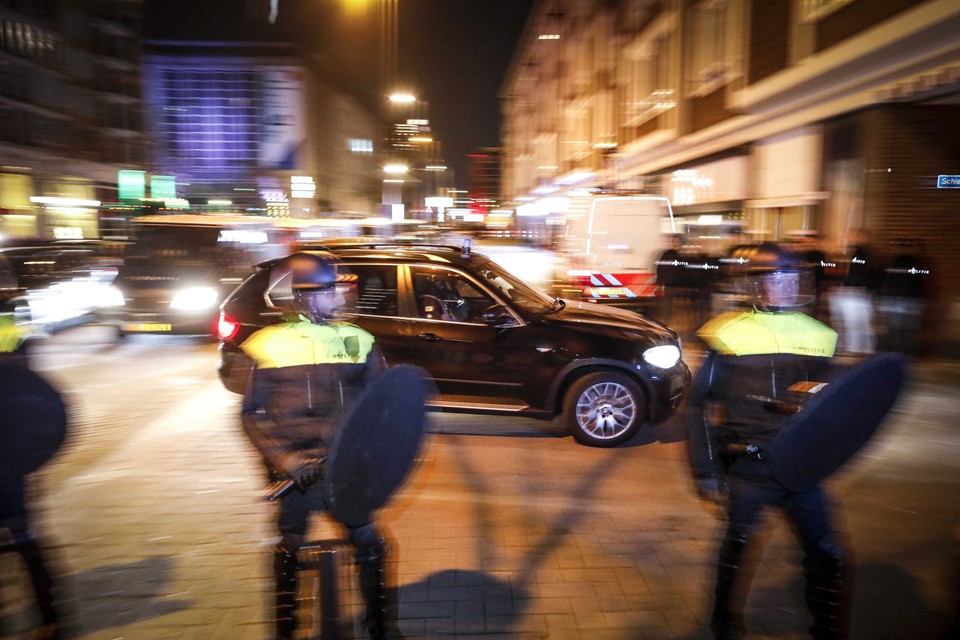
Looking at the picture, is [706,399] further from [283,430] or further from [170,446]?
[170,446]

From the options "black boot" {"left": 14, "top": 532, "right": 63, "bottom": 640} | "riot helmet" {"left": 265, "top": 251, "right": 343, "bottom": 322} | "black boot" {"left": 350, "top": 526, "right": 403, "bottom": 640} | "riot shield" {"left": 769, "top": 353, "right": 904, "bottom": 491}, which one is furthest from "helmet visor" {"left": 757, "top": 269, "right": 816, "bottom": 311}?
"black boot" {"left": 14, "top": 532, "right": 63, "bottom": 640}

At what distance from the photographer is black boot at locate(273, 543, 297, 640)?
295 cm

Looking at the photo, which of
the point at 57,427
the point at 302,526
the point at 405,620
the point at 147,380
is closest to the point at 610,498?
the point at 405,620

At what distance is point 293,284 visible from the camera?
3.03 m

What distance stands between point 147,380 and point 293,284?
24.1 ft

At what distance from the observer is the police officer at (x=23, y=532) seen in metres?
3.23

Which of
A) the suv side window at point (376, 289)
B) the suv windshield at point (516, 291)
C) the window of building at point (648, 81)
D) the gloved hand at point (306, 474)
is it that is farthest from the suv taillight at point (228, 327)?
the window of building at point (648, 81)

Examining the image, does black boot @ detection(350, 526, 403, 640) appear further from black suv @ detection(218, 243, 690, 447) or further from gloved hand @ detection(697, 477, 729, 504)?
black suv @ detection(218, 243, 690, 447)

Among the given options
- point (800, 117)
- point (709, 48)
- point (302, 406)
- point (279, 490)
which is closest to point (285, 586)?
point (279, 490)

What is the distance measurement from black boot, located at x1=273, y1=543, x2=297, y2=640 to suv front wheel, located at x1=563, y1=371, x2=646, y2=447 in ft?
13.2

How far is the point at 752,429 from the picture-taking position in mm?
3100

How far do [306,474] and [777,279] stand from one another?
2.18 m

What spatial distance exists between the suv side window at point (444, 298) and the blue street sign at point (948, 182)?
30.3 feet

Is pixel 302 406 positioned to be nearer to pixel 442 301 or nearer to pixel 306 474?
pixel 306 474
